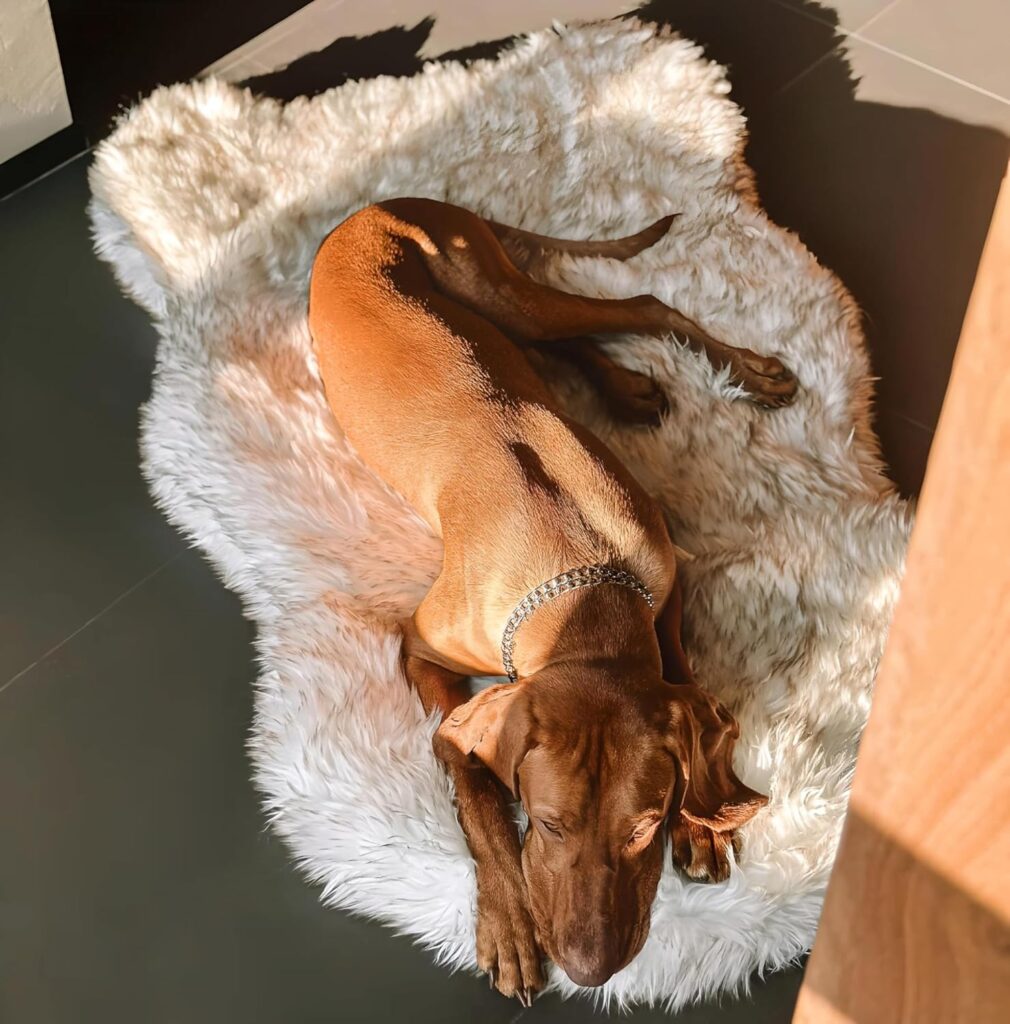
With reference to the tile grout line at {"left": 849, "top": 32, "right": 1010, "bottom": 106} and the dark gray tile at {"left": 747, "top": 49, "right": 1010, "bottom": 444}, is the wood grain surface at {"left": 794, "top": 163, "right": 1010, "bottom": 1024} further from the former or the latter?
the tile grout line at {"left": 849, "top": 32, "right": 1010, "bottom": 106}

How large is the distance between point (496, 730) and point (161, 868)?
0.72 meters

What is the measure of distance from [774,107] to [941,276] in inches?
30.4

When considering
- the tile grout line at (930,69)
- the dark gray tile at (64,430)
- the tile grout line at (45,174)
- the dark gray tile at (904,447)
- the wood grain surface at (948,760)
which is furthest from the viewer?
the tile grout line at (930,69)

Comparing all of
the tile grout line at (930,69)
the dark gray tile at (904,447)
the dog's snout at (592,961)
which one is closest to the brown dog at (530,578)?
the dog's snout at (592,961)

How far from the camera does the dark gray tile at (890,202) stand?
105 inches

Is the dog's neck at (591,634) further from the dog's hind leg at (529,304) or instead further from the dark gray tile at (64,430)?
the dark gray tile at (64,430)

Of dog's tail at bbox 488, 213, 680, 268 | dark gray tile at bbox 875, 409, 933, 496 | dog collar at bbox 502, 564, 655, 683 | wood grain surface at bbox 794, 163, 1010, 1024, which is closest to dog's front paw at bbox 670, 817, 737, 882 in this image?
dog collar at bbox 502, 564, 655, 683

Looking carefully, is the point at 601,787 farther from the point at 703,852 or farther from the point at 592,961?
the point at 703,852

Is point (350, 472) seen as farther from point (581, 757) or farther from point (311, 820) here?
point (581, 757)

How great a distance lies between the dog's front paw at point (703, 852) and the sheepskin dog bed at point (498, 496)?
24 mm

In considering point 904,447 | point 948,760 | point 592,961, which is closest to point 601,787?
point 592,961

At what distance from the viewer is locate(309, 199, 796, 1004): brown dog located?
157cm

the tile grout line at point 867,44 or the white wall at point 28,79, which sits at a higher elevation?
the white wall at point 28,79

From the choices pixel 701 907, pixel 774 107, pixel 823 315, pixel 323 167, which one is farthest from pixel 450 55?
pixel 701 907
